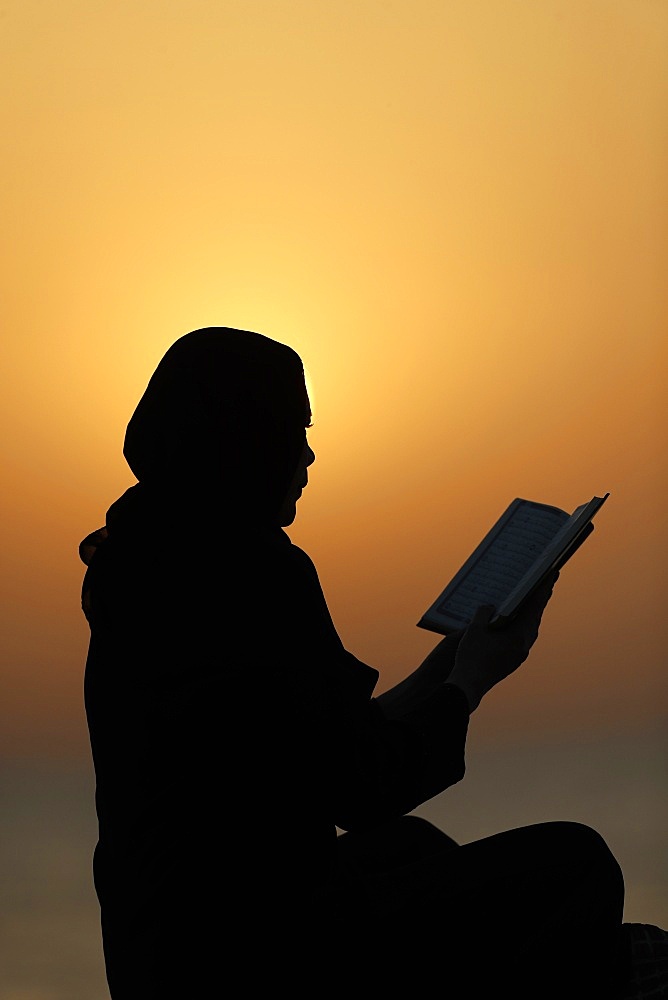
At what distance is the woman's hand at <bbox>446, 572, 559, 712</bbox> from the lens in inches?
42.3

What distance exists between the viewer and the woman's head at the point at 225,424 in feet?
3.39

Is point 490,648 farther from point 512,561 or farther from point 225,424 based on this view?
point 225,424

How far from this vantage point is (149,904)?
0.93 meters

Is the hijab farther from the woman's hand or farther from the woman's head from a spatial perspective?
the woman's hand

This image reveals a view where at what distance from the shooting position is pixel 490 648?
1091 millimetres

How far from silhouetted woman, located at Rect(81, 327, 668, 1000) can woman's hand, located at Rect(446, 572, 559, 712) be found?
29 mm

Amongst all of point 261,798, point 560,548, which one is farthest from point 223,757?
point 560,548

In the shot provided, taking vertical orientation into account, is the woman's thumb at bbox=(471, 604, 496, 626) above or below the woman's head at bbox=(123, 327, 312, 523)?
below

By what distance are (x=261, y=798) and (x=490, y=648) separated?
274 millimetres

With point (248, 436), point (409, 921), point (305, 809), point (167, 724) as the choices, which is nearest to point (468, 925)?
point (409, 921)

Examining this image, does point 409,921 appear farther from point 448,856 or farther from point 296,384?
point 296,384

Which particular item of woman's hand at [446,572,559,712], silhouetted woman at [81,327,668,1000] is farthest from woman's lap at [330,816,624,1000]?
woman's hand at [446,572,559,712]

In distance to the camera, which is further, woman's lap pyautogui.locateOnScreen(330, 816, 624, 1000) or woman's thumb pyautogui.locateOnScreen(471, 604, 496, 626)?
woman's thumb pyautogui.locateOnScreen(471, 604, 496, 626)

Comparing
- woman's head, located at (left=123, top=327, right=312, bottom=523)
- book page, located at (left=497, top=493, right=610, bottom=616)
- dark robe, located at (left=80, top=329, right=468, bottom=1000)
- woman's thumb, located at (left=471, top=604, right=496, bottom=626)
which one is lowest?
dark robe, located at (left=80, top=329, right=468, bottom=1000)
